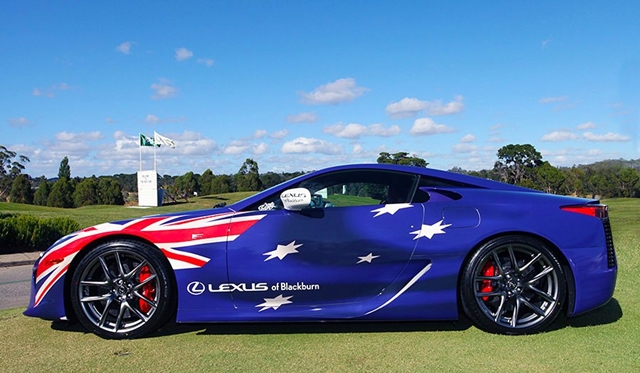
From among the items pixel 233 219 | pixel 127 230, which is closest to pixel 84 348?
pixel 127 230

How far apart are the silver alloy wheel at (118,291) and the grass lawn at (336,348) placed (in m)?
0.17

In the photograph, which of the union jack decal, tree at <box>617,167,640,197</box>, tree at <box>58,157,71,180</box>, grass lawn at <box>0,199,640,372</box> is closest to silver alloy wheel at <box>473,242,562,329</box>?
grass lawn at <box>0,199,640,372</box>

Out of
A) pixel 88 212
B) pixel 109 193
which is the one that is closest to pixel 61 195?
pixel 109 193

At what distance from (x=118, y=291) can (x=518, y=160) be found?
1407 cm

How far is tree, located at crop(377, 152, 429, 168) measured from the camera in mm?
4293

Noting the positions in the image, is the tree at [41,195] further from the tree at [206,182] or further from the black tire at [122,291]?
the black tire at [122,291]

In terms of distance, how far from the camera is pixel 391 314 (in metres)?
3.54

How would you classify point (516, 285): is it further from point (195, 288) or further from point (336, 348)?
point (195, 288)

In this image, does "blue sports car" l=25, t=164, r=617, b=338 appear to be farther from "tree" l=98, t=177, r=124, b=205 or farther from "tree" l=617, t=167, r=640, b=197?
"tree" l=98, t=177, r=124, b=205

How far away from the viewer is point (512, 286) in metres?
3.58

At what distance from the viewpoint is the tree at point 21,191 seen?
55.2 m

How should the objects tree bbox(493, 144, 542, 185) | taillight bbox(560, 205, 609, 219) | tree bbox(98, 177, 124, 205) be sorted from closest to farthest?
taillight bbox(560, 205, 609, 219)
tree bbox(493, 144, 542, 185)
tree bbox(98, 177, 124, 205)

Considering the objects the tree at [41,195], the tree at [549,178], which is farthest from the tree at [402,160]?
the tree at [41,195]

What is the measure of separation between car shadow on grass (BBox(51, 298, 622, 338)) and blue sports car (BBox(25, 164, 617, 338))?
19 centimetres
